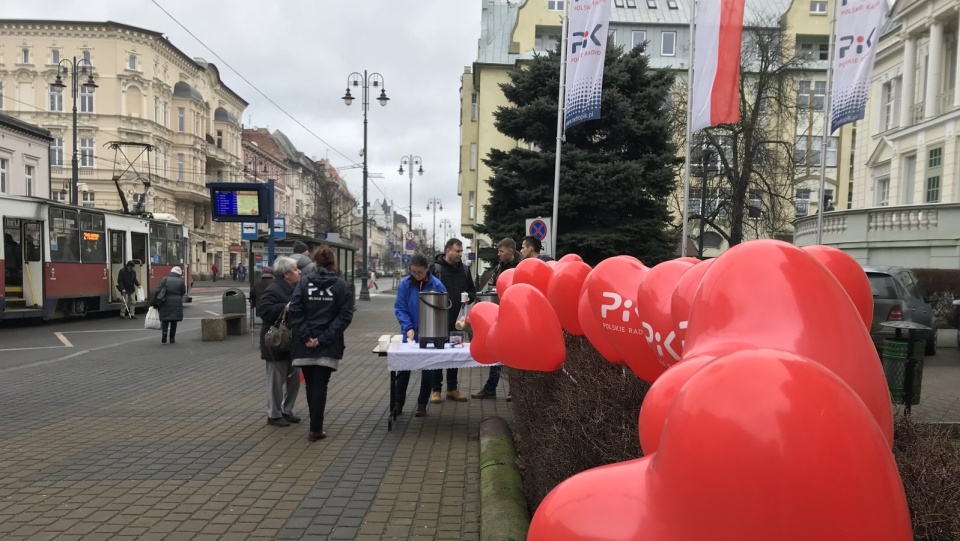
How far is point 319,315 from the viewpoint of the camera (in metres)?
6.20

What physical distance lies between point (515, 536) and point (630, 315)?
4.57 feet

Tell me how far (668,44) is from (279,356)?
4940cm

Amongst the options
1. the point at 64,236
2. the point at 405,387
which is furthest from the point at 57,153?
the point at 405,387

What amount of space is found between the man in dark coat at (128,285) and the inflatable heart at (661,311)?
69.4 ft

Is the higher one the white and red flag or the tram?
the white and red flag

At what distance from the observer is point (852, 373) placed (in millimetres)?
1632

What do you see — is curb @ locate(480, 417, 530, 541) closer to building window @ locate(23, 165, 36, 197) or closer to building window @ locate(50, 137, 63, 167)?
building window @ locate(23, 165, 36, 197)

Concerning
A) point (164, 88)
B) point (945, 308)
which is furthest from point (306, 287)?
point (164, 88)

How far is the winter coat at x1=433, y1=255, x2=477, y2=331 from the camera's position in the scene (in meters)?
7.95

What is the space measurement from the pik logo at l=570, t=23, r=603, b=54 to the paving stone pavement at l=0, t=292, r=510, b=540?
23.2ft

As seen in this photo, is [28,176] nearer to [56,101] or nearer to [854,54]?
[56,101]

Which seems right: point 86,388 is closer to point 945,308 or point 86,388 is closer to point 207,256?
point 945,308

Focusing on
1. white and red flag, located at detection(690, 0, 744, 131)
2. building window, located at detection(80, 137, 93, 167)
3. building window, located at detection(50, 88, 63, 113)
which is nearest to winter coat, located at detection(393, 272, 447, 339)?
white and red flag, located at detection(690, 0, 744, 131)

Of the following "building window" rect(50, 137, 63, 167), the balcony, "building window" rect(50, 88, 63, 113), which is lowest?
the balcony
